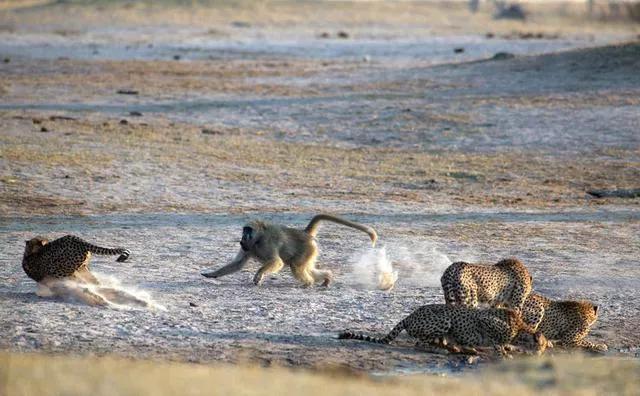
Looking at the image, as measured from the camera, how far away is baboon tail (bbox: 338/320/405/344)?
27.7ft

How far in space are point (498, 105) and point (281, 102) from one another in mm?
3955

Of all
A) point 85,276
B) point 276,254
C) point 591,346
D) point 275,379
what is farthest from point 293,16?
point 275,379

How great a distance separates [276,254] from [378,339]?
2.35m

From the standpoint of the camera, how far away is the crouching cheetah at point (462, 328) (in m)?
8.34

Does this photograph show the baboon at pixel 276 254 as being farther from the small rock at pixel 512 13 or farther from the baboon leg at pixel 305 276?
the small rock at pixel 512 13

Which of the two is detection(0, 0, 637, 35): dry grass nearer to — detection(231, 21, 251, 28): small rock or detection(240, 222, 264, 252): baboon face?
detection(231, 21, 251, 28): small rock

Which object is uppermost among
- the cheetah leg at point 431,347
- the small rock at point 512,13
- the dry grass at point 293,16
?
the cheetah leg at point 431,347

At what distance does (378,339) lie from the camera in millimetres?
8516

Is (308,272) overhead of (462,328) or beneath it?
beneath

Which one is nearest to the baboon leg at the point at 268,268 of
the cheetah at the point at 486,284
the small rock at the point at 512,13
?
the cheetah at the point at 486,284

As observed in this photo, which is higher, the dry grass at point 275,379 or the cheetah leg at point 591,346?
the dry grass at point 275,379

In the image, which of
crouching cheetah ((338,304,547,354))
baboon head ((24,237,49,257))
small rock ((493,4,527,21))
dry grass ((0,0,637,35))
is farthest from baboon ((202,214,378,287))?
small rock ((493,4,527,21))

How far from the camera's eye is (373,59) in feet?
118

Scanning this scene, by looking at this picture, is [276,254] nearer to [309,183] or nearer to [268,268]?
[268,268]
